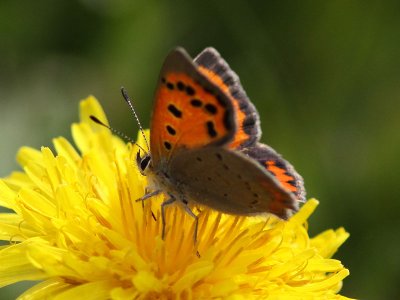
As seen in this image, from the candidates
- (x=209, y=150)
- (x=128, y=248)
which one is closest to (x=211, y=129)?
(x=209, y=150)

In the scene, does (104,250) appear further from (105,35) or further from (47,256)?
(105,35)

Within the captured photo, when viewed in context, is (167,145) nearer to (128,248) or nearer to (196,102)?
(196,102)

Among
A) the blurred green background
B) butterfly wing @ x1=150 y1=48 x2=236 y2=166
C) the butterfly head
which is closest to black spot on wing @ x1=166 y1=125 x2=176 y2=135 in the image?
butterfly wing @ x1=150 y1=48 x2=236 y2=166

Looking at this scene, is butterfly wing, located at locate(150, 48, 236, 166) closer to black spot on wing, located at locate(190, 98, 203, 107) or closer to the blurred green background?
black spot on wing, located at locate(190, 98, 203, 107)

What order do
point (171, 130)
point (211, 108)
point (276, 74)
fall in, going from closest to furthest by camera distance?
point (211, 108) → point (171, 130) → point (276, 74)

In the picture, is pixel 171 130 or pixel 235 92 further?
pixel 235 92

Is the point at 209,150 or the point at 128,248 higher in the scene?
the point at 209,150
